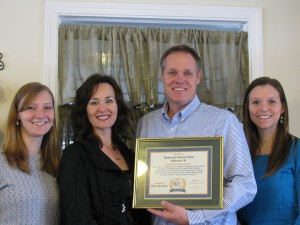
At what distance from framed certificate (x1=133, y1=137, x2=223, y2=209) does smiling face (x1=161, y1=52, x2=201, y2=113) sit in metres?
0.31

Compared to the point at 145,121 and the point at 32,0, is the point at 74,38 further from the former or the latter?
the point at 145,121

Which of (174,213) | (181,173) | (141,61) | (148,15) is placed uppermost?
(148,15)

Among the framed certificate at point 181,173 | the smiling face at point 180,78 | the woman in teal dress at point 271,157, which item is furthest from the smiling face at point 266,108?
the framed certificate at point 181,173

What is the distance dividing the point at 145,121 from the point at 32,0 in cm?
118

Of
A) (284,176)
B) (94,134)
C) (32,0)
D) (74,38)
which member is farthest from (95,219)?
(32,0)

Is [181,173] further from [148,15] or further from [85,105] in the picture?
[148,15]

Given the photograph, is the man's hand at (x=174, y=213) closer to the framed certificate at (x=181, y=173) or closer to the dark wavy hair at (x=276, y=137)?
the framed certificate at (x=181, y=173)

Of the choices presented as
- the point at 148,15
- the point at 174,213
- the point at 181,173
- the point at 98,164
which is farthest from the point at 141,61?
the point at 174,213

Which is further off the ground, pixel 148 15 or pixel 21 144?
pixel 148 15

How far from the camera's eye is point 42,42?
2.54 m

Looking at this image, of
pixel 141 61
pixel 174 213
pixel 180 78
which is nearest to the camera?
pixel 174 213

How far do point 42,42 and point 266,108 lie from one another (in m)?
1.52

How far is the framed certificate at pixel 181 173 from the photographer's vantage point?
1737mm

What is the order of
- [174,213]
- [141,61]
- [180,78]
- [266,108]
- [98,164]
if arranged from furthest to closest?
[141,61] → [266,108] → [180,78] → [98,164] → [174,213]
